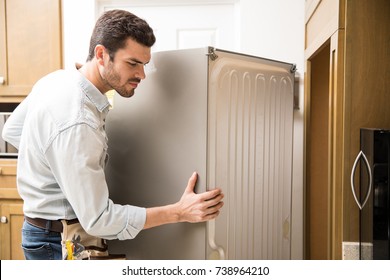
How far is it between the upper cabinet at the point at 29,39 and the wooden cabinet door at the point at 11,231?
61cm

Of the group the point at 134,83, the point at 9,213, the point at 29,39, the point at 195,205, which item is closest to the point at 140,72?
the point at 134,83

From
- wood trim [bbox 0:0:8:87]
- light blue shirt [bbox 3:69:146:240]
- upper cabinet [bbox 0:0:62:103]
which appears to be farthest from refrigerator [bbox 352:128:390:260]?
wood trim [bbox 0:0:8:87]

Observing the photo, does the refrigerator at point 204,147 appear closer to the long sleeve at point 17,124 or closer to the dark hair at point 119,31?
the dark hair at point 119,31

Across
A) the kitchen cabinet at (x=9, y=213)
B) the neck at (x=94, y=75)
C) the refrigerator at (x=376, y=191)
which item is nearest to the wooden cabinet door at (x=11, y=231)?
the kitchen cabinet at (x=9, y=213)

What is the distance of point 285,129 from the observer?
171 centimetres

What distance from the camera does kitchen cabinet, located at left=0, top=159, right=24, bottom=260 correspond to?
241 centimetres

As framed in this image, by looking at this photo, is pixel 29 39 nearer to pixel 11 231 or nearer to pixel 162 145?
pixel 11 231

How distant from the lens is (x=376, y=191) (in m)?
1.17

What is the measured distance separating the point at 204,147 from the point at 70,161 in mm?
390

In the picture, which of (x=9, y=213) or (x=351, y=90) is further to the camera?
(x=9, y=213)

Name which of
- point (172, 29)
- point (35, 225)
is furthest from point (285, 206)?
point (172, 29)

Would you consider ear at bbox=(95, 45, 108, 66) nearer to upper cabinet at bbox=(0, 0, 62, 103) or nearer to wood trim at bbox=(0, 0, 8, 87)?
upper cabinet at bbox=(0, 0, 62, 103)
